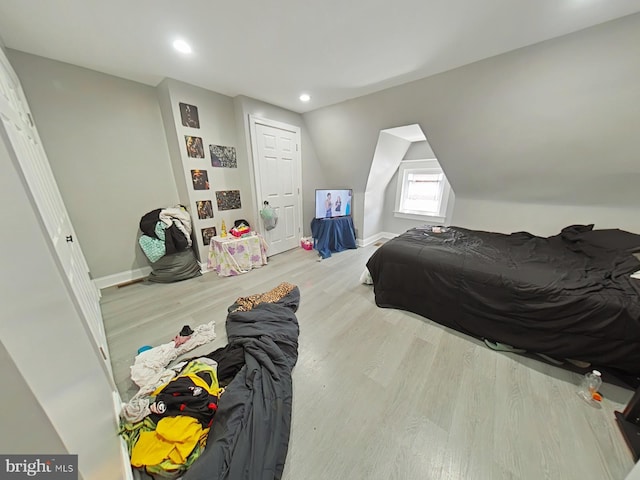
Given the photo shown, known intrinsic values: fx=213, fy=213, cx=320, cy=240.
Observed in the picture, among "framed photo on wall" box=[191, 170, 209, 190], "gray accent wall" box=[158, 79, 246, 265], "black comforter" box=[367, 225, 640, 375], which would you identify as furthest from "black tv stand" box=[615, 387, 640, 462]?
"framed photo on wall" box=[191, 170, 209, 190]

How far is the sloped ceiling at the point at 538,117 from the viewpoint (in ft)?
5.47

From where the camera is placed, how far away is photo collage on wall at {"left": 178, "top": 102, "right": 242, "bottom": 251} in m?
2.64

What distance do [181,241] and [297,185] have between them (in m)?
2.02

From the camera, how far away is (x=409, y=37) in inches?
66.0

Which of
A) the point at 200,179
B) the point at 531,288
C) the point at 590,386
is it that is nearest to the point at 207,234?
the point at 200,179

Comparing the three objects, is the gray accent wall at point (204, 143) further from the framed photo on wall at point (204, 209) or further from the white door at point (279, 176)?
the white door at point (279, 176)

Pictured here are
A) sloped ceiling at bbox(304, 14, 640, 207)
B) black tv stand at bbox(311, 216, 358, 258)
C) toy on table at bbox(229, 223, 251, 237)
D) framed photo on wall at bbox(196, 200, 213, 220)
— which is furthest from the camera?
black tv stand at bbox(311, 216, 358, 258)

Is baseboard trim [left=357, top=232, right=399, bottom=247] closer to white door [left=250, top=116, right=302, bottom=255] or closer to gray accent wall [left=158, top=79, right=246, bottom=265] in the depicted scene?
white door [left=250, top=116, right=302, bottom=255]

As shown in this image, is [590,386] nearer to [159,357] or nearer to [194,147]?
[159,357]

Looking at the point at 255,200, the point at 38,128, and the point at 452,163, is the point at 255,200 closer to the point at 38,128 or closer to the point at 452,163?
the point at 38,128

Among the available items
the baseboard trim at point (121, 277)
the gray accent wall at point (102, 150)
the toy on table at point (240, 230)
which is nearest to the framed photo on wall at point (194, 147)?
the gray accent wall at point (102, 150)

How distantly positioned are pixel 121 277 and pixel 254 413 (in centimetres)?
269

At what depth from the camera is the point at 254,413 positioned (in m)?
1.16

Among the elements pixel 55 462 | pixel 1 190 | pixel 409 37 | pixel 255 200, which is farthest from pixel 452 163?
pixel 55 462
